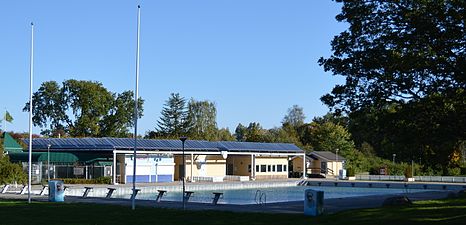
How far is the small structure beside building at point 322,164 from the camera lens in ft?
249

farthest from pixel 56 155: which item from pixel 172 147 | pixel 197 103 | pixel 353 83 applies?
pixel 197 103

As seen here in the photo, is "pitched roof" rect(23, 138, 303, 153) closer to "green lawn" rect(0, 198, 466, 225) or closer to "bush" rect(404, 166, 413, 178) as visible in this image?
"bush" rect(404, 166, 413, 178)

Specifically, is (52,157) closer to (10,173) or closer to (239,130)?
(10,173)

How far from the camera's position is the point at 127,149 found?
181 feet

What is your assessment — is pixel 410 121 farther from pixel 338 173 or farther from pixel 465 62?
pixel 338 173

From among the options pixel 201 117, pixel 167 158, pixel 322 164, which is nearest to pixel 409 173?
pixel 322 164

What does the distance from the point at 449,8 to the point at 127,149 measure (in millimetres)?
40811

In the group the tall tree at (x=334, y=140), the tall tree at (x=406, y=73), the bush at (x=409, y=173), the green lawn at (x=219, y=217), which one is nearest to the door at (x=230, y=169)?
the tall tree at (x=334, y=140)

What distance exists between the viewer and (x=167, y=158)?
197 ft

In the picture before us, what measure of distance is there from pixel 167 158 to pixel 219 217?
3801 centimetres

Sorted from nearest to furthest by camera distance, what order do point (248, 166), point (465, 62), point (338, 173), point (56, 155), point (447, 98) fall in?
point (465, 62)
point (447, 98)
point (56, 155)
point (248, 166)
point (338, 173)

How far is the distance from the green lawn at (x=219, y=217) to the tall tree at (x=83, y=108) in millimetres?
60831

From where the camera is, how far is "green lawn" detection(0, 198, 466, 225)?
1945 centimetres

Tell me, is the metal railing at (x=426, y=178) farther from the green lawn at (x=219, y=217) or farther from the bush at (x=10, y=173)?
the green lawn at (x=219, y=217)
